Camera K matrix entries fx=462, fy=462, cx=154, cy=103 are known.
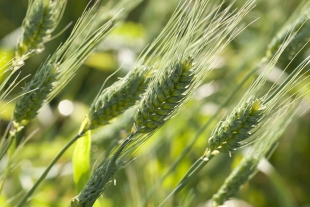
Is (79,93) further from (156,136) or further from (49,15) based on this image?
(49,15)

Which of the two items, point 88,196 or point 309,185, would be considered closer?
point 88,196

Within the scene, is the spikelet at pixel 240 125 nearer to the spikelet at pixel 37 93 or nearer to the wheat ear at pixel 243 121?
the wheat ear at pixel 243 121

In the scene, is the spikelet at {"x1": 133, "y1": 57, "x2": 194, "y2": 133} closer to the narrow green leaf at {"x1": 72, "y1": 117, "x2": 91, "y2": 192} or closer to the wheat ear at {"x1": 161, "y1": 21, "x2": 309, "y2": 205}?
the wheat ear at {"x1": 161, "y1": 21, "x2": 309, "y2": 205}

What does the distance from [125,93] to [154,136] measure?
0.64 m

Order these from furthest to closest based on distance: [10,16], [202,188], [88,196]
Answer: [10,16], [202,188], [88,196]

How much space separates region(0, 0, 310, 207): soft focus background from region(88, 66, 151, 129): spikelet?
0.79 feet

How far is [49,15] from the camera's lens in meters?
Answer: 0.65

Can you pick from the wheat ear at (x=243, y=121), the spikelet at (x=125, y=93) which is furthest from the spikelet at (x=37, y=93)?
the wheat ear at (x=243, y=121)

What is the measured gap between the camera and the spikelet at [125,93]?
543mm

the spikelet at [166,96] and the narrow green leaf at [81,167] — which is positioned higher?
the narrow green leaf at [81,167]

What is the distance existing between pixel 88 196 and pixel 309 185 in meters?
1.27

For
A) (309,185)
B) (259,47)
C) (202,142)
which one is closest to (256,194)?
(309,185)

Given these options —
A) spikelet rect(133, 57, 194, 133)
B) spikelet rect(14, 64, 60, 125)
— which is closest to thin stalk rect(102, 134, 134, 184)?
spikelet rect(133, 57, 194, 133)

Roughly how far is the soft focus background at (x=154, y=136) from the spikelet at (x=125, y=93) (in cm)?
24
